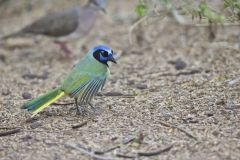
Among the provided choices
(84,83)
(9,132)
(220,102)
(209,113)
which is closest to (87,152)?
(9,132)

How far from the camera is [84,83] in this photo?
186 inches

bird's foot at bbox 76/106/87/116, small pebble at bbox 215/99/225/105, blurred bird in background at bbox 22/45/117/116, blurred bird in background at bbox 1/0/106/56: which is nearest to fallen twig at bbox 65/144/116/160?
blurred bird in background at bbox 22/45/117/116

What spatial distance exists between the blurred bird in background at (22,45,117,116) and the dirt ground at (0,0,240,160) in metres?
0.14

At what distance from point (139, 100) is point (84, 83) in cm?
64

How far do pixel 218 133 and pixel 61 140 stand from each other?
1107 millimetres

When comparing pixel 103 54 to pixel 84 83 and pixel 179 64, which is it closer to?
pixel 84 83

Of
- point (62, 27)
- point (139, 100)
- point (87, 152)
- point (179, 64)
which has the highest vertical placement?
point (62, 27)

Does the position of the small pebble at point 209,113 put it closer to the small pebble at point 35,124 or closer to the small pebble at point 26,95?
the small pebble at point 35,124

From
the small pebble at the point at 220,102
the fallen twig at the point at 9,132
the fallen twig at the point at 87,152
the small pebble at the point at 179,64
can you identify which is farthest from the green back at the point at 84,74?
the small pebble at the point at 179,64

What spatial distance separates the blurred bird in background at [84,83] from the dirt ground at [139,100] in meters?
0.14

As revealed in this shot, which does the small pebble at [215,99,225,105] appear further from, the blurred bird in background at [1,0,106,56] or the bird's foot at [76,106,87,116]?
the blurred bird in background at [1,0,106,56]

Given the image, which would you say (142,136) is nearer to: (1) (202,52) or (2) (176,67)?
(2) (176,67)

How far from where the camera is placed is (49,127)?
4.46 m

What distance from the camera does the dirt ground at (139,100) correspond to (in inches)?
155
